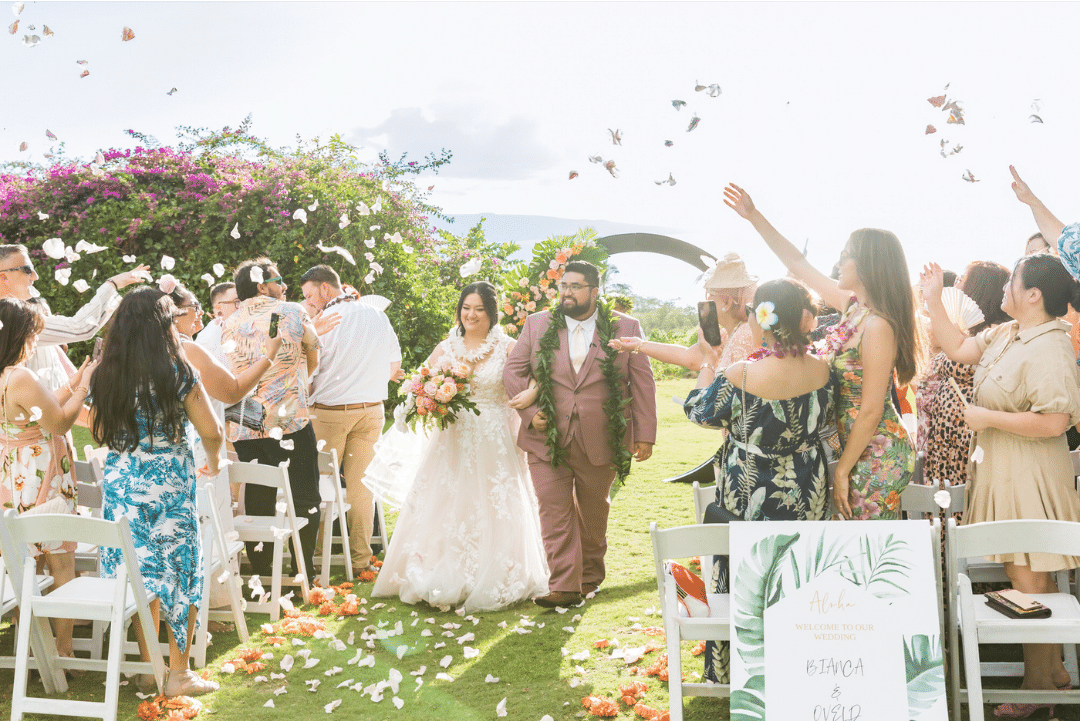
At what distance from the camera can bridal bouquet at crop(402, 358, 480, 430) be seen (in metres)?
5.07

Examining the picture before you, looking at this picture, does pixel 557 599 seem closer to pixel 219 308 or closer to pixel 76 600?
pixel 76 600

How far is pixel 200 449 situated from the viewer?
4.76 meters

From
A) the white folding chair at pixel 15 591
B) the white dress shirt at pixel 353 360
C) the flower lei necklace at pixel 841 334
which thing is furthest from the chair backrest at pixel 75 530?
the flower lei necklace at pixel 841 334

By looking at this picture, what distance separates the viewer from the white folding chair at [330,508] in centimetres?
546

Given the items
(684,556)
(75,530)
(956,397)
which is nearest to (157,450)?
(75,530)

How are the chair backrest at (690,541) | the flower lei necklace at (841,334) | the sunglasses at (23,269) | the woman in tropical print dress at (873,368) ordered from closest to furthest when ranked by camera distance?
the chair backrest at (690,541)
the woman in tropical print dress at (873,368)
the flower lei necklace at (841,334)
the sunglasses at (23,269)

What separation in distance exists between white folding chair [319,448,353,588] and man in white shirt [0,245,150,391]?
179 cm

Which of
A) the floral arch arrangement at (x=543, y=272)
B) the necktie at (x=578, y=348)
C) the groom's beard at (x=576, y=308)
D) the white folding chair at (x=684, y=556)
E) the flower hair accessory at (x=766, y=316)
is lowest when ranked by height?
the white folding chair at (x=684, y=556)

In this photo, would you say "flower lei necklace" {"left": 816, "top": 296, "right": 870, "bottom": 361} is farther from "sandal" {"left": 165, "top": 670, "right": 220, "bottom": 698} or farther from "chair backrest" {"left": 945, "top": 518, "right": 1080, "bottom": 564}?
"sandal" {"left": 165, "top": 670, "right": 220, "bottom": 698}

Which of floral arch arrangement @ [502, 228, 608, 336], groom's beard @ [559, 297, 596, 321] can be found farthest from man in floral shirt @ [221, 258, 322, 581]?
groom's beard @ [559, 297, 596, 321]

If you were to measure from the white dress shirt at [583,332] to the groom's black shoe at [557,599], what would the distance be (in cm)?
139

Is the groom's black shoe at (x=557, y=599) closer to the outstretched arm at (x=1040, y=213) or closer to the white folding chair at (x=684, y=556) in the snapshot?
the white folding chair at (x=684, y=556)

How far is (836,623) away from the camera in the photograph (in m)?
2.39

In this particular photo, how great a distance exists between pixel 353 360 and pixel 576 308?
175 cm
